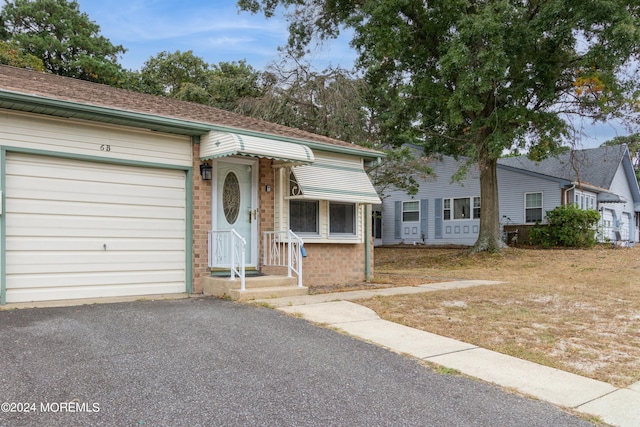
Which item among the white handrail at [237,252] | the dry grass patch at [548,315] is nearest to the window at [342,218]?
the dry grass patch at [548,315]

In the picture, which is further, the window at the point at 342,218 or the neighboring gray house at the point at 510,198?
the neighboring gray house at the point at 510,198

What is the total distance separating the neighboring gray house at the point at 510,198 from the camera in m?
22.2

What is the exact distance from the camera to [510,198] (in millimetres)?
23156

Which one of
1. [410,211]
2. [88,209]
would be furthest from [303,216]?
[410,211]

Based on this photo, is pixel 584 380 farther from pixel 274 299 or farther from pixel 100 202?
pixel 100 202

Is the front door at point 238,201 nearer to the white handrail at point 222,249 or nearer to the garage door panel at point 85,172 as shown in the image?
the white handrail at point 222,249

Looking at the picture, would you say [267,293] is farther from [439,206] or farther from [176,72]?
[176,72]

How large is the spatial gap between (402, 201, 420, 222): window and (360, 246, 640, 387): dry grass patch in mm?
11933

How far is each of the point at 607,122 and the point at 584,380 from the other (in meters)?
14.7

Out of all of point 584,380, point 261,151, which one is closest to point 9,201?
point 261,151

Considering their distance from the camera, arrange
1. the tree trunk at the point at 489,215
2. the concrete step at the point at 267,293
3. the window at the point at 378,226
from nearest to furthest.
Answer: the concrete step at the point at 267,293, the tree trunk at the point at 489,215, the window at the point at 378,226

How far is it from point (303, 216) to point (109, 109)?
4.01 meters

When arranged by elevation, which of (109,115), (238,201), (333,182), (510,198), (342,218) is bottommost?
(342,218)

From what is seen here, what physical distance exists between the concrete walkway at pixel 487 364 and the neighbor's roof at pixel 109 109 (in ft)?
Answer: 10.2
